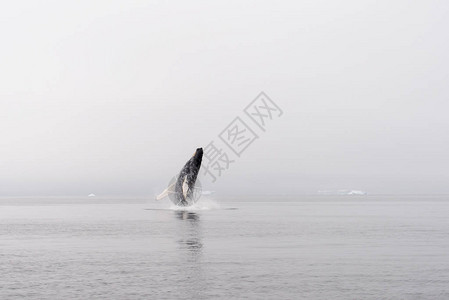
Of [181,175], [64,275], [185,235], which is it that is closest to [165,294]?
[64,275]

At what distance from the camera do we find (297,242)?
41188mm

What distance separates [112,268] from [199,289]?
23.8 ft

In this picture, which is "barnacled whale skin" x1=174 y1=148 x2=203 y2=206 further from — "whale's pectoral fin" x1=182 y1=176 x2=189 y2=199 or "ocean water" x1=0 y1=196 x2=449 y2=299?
"ocean water" x1=0 y1=196 x2=449 y2=299

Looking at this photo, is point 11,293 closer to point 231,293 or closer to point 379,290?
point 231,293

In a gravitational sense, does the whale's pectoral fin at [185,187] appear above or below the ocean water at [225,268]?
above

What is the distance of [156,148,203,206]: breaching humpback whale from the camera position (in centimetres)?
7088

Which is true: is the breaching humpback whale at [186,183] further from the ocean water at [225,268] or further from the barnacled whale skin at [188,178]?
the ocean water at [225,268]

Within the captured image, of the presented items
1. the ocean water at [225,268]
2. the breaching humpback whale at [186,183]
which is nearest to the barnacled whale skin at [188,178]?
the breaching humpback whale at [186,183]

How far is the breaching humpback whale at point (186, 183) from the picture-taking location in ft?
233

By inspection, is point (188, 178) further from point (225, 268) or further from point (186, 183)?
point (225, 268)

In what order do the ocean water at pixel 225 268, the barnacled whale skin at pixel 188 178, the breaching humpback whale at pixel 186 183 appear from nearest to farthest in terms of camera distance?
the ocean water at pixel 225 268
the barnacled whale skin at pixel 188 178
the breaching humpback whale at pixel 186 183

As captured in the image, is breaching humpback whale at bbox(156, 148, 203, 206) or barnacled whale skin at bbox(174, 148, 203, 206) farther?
breaching humpback whale at bbox(156, 148, 203, 206)

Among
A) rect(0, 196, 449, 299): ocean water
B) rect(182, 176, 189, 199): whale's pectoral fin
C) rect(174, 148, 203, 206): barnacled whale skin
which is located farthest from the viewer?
rect(182, 176, 189, 199): whale's pectoral fin

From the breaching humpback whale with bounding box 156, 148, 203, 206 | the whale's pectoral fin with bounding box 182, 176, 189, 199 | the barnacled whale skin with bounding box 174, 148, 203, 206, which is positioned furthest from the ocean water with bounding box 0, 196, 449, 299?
the whale's pectoral fin with bounding box 182, 176, 189, 199
